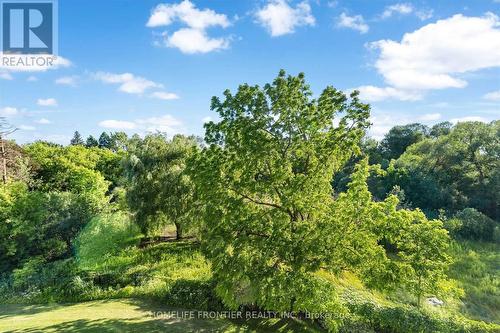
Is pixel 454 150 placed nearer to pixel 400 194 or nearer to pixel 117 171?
pixel 400 194

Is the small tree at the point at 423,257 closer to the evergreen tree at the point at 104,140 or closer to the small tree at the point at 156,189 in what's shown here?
the small tree at the point at 156,189

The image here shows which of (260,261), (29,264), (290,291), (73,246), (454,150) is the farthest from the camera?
(454,150)

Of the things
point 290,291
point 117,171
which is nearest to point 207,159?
point 290,291

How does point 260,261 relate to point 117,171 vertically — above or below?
below

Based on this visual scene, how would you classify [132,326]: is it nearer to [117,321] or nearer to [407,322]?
[117,321]

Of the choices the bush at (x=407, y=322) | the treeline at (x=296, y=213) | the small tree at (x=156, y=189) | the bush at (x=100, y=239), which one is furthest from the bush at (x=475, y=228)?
the bush at (x=100, y=239)

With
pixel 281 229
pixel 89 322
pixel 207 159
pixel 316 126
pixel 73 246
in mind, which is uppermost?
pixel 316 126

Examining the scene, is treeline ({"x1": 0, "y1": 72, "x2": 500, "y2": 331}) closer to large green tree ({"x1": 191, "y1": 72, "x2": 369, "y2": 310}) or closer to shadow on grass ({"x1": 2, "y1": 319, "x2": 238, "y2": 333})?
large green tree ({"x1": 191, "y1": 72, "x2": 369, "y2": 310})

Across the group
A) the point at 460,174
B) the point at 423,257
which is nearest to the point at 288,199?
the point at 423,257

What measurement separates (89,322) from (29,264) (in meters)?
7.62

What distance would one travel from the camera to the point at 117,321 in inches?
474

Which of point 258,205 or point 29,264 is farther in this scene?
point 29,264

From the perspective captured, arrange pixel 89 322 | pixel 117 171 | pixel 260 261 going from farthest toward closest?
pixel 117 171
pixel 89 322
pixel 260 261

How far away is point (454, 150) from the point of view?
1385 inches
